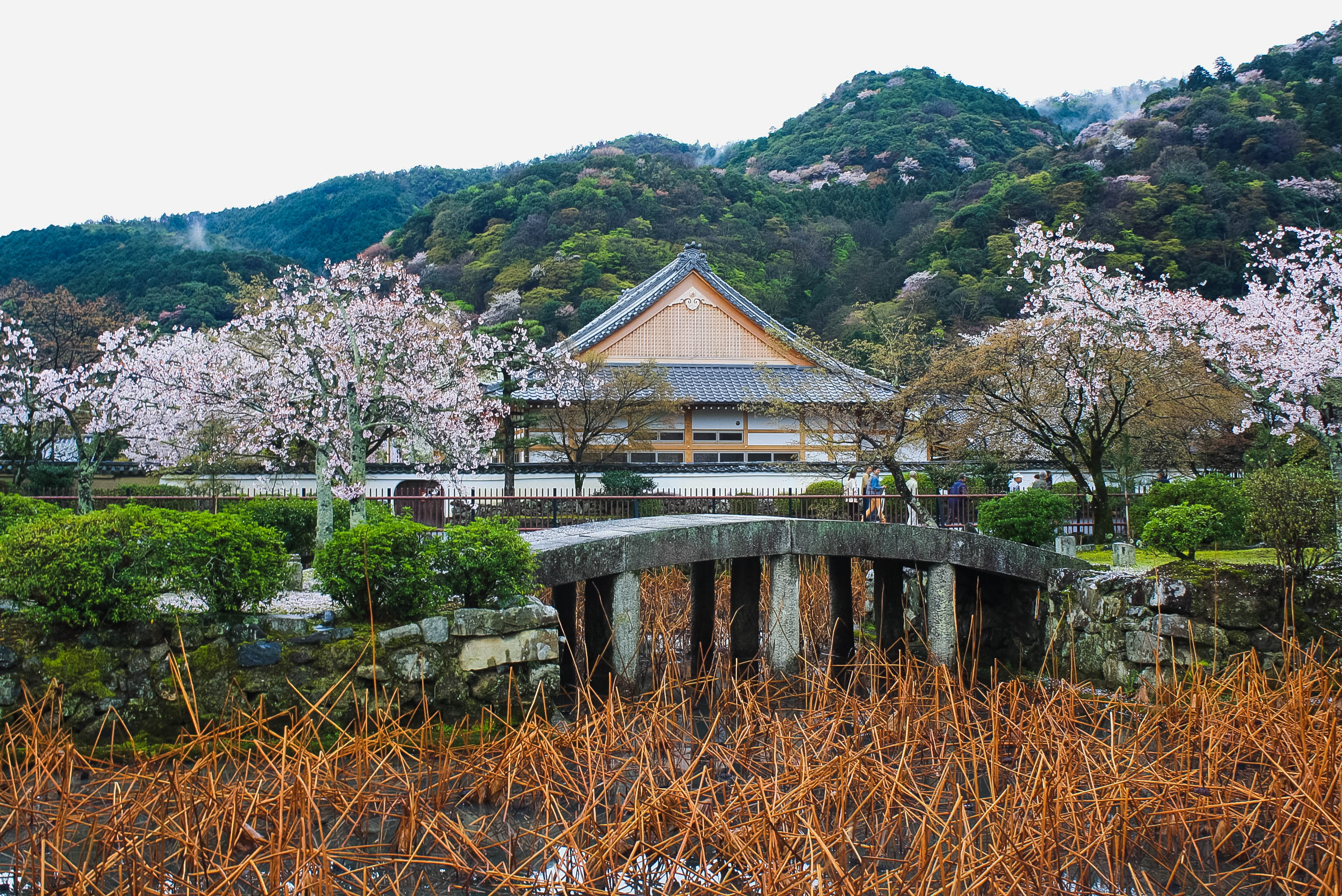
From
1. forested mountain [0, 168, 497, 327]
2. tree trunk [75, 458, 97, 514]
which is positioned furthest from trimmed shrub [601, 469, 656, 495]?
forested mountain [0, 168, 497, 327]

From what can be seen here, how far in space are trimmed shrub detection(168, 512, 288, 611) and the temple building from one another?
17.4m

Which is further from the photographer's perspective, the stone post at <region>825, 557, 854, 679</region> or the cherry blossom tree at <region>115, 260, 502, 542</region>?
the cherry blossom tree at <region>115, 260, 502, 542</region>

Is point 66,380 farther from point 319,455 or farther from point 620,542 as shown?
point 620,542

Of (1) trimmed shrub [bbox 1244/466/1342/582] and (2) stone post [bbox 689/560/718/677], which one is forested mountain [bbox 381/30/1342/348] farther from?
(2) stone post [bbox 689/560/718/677]

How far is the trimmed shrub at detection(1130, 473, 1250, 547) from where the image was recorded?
36.1ft

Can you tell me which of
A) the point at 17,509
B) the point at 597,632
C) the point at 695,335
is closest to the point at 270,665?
the point at 597,632

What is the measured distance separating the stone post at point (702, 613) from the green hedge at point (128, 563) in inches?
164

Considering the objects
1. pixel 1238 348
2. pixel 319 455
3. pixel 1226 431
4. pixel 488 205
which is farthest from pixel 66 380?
pixel 488 205

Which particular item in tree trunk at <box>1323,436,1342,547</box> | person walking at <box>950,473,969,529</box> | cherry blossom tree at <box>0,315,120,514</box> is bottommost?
Answer: person walking at <box>950,473,969,529</box>

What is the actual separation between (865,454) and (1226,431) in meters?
13.4

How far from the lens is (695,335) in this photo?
29016mm

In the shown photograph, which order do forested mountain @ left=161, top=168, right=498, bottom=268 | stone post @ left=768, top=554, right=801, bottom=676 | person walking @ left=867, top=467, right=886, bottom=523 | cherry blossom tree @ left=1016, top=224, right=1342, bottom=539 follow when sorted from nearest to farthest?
1. stone post @ left=768, top=554, right=801, bottom=676
2. cherry blossom tree @ left=1016, top=224, right=1342, bottom=539
3. person walking @ left=867, top=467, right=886, bottom=523
4. forested mountain @ left=161, top=168, right=498, bottom=268

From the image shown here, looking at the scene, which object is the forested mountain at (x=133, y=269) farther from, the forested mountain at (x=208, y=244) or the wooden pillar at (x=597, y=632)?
the wooden pillar at (x=597, y=632)

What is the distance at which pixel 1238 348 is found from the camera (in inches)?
523
